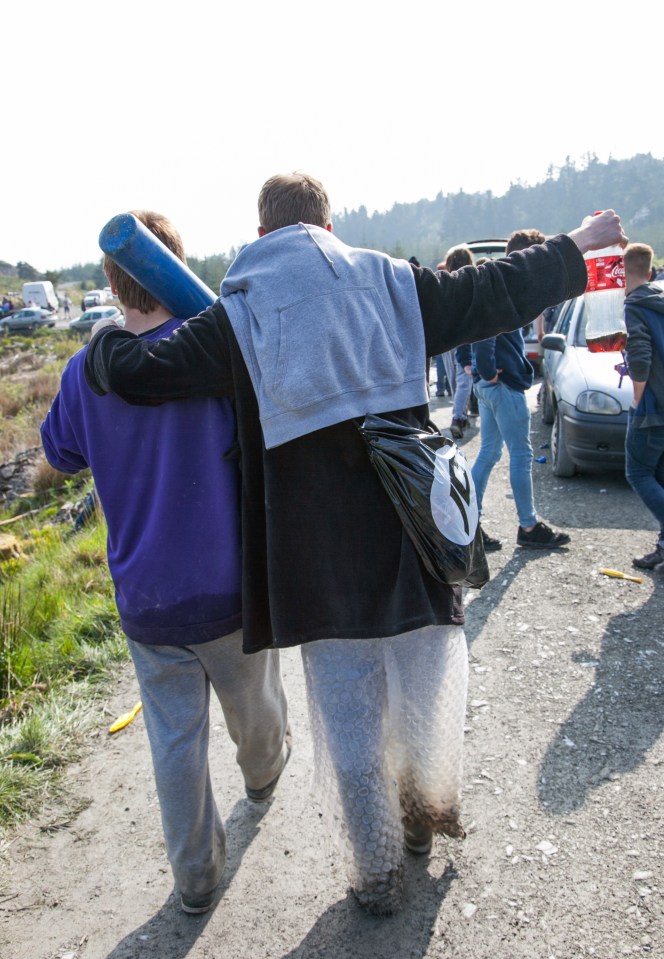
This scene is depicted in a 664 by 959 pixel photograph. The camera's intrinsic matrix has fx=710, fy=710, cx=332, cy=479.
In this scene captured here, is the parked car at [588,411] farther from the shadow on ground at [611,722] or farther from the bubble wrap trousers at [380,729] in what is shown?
the bubble wrap trousers at [380,729]

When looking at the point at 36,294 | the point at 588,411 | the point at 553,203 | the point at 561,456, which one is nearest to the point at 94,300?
the point at 36,294

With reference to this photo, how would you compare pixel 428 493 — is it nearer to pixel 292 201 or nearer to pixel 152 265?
pixel 292 201

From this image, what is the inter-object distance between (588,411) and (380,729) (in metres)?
4.92

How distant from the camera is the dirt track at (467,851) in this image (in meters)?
2.24

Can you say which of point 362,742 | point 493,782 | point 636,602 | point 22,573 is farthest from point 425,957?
point 22,573

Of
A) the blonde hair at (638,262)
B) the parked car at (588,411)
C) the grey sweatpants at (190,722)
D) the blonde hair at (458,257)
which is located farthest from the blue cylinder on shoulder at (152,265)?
the parked car at (588,411)

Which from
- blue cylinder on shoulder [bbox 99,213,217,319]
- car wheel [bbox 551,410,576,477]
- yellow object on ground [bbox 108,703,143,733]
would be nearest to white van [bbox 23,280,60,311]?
car wheel [bbox 551,410,576,477]

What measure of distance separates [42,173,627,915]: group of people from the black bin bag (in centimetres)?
6

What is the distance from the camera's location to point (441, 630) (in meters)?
2.21

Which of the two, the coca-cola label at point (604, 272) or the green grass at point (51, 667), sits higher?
the coca-cola label at point (604, 272)

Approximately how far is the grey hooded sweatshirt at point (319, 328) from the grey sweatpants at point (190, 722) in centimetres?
81

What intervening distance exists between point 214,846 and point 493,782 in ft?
3.75

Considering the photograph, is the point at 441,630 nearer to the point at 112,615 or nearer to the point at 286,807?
the point at 286,807

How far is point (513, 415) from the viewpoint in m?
5.18
